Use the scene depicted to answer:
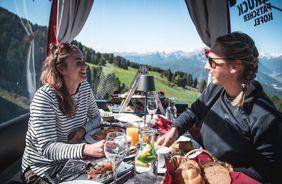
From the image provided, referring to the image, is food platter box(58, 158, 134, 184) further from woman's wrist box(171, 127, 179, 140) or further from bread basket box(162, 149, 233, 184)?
woman's wrist box(171, 127, 179, 140)

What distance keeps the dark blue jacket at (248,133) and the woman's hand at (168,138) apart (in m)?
0.09

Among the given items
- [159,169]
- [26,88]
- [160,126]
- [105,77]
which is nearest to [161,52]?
[105,77]

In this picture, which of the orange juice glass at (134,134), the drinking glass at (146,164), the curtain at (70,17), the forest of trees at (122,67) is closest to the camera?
the drinking glass at (146,164)

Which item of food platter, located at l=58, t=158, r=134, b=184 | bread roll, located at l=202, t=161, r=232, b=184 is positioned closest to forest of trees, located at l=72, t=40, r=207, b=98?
food platter, located at l=58, t=158, r=134, b=184

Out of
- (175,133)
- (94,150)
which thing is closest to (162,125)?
(175,133)

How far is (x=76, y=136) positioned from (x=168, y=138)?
2.08 ft

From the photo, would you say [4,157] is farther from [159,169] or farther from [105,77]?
[105,77]

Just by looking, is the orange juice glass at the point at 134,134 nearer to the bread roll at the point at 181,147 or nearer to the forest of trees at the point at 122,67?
the bread roll at the point at 181,147

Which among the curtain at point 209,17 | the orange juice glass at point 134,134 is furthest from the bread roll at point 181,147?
the curtain at point 209,17

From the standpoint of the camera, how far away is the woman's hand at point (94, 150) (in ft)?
3.97

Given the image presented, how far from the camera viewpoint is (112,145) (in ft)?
3.20

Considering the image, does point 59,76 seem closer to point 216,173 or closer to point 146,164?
point 146,164

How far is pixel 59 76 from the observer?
66.6 inches

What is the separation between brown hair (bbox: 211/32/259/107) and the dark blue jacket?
1.9 inches
